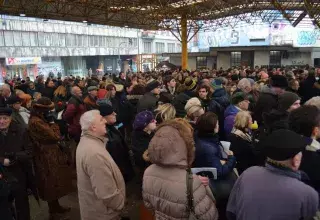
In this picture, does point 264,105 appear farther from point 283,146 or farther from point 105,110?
point 283,146

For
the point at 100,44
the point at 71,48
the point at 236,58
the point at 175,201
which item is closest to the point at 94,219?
the point at 175,201

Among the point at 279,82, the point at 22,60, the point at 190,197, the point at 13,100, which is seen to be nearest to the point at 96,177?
the point at 190,197

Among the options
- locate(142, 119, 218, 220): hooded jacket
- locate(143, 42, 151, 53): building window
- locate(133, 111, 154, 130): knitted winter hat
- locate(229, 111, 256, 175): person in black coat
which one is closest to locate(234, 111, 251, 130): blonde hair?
locate(229, 111, 256, 175): person in black coat

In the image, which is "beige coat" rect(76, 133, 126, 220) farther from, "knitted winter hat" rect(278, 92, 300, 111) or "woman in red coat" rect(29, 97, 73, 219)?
"knitted winter hat" rect(278, 92, 300, 111)

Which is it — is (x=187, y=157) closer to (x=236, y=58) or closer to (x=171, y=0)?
(x=171, y=0)

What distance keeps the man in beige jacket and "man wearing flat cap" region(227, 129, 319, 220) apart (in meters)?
1.17

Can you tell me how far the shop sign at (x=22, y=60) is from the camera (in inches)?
1102

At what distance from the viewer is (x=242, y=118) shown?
3217 mm

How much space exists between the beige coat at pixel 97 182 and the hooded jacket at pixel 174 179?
0.49 metres

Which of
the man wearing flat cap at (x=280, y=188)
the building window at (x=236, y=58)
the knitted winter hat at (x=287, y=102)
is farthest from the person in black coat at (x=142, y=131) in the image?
the building window at (x=236, y=58)

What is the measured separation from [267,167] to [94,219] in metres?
1.65

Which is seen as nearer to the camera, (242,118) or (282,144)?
(282,144)

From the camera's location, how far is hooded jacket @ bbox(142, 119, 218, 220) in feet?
6.28

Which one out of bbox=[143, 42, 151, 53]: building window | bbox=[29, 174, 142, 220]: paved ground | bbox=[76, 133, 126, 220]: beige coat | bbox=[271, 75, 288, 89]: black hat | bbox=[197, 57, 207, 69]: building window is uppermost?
bbox=[143, 42, 151, 53]: building window
